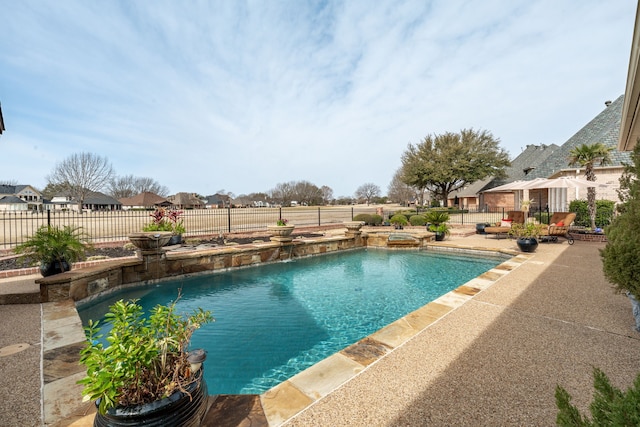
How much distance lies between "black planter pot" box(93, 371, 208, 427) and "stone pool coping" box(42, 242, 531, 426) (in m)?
0.26

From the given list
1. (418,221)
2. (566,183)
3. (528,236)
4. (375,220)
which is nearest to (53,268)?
(528,236)

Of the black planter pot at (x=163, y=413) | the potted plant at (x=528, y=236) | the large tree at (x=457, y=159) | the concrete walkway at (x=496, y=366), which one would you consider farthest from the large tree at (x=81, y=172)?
the potted plant at (x=528, y=236)

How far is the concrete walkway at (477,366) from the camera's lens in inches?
77.0

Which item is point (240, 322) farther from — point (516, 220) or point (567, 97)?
point (567, 97)

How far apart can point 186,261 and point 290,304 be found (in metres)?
3.43

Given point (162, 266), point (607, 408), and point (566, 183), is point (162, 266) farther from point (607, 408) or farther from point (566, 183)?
point (566, 183)

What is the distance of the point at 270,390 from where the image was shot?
2217 mm

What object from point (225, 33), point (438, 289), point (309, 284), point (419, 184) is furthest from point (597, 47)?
point (419, 184)

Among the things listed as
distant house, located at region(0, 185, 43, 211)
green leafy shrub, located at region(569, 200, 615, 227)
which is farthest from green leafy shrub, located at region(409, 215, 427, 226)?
distant house, located at region(0, 185, 43, 211)

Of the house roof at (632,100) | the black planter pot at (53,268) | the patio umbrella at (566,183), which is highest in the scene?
the house roof at (632,100)

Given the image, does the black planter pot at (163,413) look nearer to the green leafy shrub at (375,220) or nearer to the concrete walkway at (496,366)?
the concrete walkway at (496,366)

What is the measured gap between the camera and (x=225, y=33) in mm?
8797

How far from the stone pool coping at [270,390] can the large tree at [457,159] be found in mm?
29363

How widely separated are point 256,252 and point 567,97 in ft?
49.1
